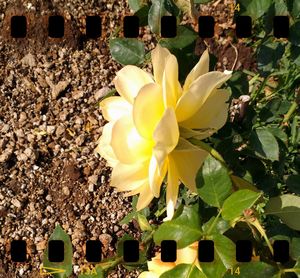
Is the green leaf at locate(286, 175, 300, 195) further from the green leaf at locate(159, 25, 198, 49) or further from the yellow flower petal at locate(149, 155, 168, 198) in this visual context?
the yellow flower petal at locate(149, 155, 168, 198)

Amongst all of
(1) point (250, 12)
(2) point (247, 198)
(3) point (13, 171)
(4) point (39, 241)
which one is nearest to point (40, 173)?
(3) point (13, 171)

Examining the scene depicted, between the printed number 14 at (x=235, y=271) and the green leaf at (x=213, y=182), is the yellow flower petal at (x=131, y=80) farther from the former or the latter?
the printed number 14 at (x=235, y=271)

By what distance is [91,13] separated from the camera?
2055 mm

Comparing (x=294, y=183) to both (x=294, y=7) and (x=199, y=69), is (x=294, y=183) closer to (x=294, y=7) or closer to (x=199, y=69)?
(x=294, y=7)

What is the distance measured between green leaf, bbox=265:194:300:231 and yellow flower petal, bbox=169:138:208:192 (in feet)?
0.56

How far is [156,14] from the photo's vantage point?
0.89 metres

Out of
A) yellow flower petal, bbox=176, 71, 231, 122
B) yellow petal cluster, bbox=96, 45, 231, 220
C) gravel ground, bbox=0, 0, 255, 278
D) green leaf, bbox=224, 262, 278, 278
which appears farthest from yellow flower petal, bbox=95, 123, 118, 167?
gravel ground, bbox=0, 0, 255, 278

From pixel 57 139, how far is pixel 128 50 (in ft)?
3.21

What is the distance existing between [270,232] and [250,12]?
15.6 inches

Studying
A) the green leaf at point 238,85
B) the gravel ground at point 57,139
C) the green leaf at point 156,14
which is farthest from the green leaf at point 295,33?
the gravel ground at point 57,139

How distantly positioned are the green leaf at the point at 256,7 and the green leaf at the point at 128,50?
0.55ft

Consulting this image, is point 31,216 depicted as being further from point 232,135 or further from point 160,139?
point 160,139

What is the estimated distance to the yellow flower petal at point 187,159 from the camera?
0.75m

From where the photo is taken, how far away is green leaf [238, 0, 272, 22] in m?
0.91
